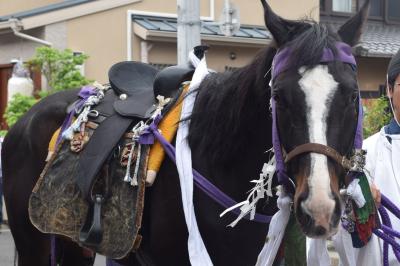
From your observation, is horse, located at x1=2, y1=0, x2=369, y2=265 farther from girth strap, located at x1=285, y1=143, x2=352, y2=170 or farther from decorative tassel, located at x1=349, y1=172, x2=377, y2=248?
decorative tassel, located at x1=349, y1=172, x2=377, y2=248

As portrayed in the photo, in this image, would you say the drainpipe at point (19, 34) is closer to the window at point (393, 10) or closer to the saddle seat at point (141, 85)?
the saddle seat at point (141, 85)

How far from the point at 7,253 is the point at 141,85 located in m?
5.07

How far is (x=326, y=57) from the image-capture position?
259cm

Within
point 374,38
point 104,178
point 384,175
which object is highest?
point 374,38

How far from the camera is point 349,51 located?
269 centimetres

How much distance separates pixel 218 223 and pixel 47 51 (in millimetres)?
7671

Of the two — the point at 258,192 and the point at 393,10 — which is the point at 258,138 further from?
the point at 393,10

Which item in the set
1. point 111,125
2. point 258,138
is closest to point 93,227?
point 111,125

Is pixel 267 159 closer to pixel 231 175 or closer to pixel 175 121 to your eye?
pixel 231 175

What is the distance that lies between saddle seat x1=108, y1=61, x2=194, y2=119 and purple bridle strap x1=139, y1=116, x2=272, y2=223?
0.56 feet

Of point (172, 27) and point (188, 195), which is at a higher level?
point (172, 27)

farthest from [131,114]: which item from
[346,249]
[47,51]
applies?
[47,51]

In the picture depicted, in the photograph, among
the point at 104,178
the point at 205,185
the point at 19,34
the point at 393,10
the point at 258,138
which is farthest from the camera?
the point at 393,10

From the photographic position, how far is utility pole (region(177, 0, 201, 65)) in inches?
268
